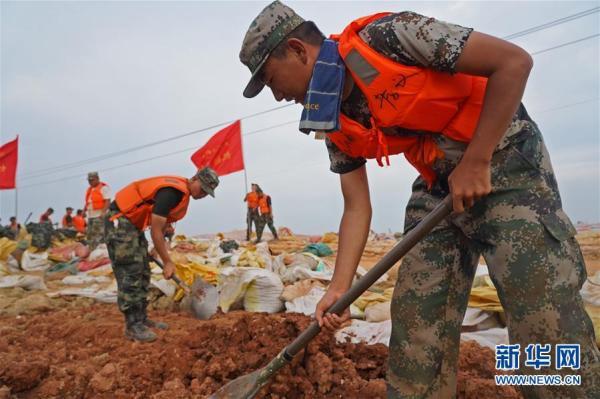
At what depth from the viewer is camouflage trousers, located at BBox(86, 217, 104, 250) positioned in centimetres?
916

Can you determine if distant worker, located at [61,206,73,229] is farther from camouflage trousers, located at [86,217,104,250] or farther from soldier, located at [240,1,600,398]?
soldier, located at [240,1,600,398]

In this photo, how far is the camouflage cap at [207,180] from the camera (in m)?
4.15

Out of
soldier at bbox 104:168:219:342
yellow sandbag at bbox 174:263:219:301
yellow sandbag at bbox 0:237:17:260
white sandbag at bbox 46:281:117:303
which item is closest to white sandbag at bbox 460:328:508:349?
soldier at bbox 104:168:219:342

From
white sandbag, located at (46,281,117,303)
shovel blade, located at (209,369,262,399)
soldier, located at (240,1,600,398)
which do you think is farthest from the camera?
white sandbag, located at (46,281,117,303)

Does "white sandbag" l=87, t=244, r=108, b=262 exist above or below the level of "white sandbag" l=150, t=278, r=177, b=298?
above

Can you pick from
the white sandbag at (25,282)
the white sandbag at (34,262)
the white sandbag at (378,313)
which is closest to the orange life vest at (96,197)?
the white sandbag at (34,262)

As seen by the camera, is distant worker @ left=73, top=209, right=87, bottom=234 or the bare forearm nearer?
the bare forearm

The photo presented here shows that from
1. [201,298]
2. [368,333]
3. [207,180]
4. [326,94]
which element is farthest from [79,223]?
[326,94]

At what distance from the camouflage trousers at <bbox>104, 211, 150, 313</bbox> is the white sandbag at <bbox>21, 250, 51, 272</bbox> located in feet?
20.0

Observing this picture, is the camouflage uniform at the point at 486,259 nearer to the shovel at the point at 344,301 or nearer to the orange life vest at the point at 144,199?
the shovel at the point at 344,301

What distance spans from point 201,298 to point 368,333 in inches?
93.0

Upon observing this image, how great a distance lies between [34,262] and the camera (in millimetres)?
9148

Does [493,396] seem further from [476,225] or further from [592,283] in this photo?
[592,283]

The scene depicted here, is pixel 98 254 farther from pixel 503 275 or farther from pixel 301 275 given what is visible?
pixel 503 275
